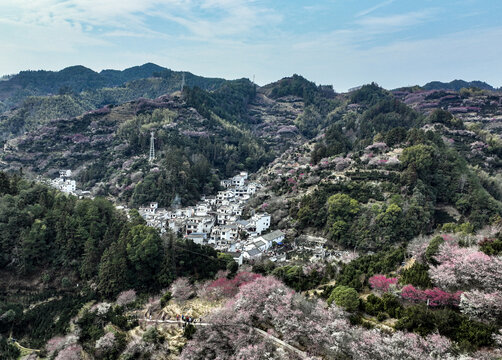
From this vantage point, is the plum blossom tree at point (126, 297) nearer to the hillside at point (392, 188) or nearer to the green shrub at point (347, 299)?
the green shrub at point (347, 299)

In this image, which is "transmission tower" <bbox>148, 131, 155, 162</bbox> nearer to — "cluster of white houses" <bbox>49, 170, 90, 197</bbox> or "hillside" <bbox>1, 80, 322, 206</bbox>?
"hillside" <bbox>1, 80, 322, 206</bbox>

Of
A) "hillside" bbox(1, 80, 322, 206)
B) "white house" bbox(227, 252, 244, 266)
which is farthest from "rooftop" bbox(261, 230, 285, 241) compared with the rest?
"hillside" bbox(1, 80, 322, 206)

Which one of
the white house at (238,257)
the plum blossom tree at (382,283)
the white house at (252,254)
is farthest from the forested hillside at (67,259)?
the plum blossom tree at (382,283)

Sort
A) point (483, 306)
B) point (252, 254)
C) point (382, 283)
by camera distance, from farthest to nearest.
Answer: point (252, 254)
point (382, 283)
point (483, 306)

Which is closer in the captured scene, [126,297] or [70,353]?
[70,353]

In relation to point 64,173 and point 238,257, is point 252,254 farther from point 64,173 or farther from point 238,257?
point 64,173

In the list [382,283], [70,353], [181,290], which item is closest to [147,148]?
[181,290]

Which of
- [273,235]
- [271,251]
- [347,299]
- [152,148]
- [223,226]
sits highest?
[152,148]

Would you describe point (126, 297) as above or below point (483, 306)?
below
